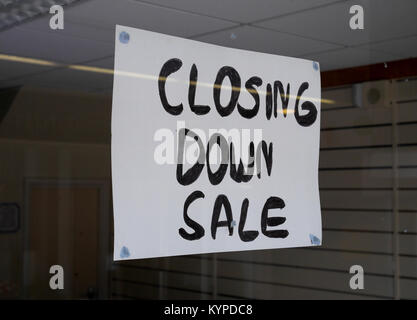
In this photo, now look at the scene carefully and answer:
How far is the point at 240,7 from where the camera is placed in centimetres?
246

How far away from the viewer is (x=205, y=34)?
7.28 ft

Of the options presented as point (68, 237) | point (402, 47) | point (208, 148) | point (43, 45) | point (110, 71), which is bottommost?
point (68, 237)

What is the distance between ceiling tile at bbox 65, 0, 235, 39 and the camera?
2137 mm

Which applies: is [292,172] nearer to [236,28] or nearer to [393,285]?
[236,28]

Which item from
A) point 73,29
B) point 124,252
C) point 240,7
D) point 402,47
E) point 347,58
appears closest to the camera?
point 124,252

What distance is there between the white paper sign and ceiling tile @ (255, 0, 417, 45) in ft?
1.24

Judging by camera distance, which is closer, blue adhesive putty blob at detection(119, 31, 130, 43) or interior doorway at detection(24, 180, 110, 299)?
blue adhesive putty blob at detection(119, 31, 130, 43)

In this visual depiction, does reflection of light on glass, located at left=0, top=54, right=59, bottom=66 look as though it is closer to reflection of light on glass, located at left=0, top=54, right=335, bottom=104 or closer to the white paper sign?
reflection of light on glass, located at left=0, top=54, right=335, bottom=104

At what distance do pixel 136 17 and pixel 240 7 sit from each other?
0.48 meters

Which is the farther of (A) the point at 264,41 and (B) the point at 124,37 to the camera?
(A) the point at 264,41

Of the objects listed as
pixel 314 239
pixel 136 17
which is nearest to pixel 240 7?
pixel 136 17

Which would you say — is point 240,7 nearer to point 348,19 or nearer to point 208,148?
point 348,19

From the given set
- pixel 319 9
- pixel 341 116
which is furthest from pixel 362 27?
pixel 341 116

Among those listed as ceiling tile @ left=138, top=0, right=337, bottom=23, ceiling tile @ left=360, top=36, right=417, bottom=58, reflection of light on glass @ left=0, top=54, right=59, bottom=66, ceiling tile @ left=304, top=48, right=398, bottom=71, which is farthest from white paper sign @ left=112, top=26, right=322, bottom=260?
ceiling tile @ left=360, top=36, right=417, bottom=58
